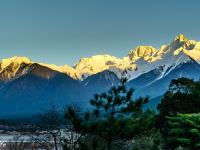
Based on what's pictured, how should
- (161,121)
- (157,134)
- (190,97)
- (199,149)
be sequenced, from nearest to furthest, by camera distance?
(199,149) < (157,134) < (190,97) < (161,121)

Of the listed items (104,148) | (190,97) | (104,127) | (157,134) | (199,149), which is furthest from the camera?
(190,97)

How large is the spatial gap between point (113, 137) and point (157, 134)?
27.2 meters

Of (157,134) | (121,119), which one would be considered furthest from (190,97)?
(121,119)

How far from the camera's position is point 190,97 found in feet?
239

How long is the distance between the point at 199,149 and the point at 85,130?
16.7m

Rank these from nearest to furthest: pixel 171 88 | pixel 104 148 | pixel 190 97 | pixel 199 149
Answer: pixel 104 148 < pixel 199 149 < pixel 190 97 < pixel 171 88

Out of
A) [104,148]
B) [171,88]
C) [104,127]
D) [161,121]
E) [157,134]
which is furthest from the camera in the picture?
[171,88]

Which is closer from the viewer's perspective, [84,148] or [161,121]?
[84,148]

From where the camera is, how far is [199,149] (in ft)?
167

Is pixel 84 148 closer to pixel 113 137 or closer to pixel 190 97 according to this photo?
pixel 113 137

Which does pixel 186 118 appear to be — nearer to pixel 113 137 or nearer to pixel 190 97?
pixel 113 137

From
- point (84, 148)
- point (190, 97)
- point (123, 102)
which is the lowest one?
point (84, 148)

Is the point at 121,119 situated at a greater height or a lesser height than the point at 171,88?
lesser

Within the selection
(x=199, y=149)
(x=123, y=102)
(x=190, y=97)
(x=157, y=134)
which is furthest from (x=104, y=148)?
(x=190, y=97)
